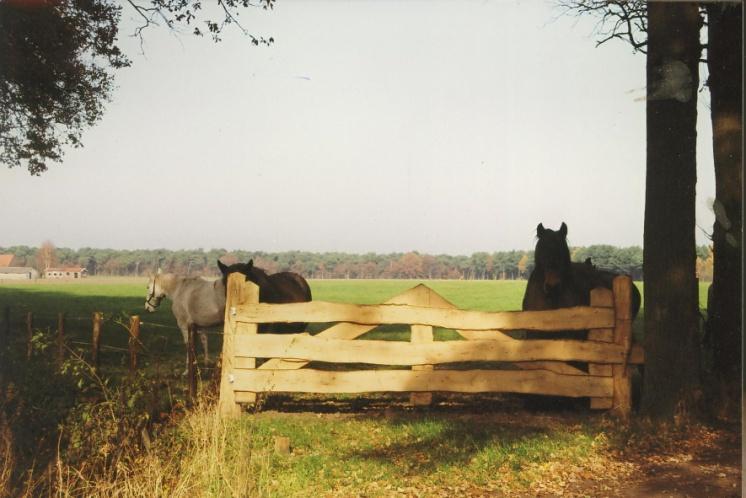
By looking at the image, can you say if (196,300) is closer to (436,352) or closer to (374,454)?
(436,352)

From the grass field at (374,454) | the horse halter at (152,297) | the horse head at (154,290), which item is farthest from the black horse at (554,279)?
the horse halter at (152,297)

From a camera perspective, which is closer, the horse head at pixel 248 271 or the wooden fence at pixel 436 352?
the wooden fence at pixel 436 352

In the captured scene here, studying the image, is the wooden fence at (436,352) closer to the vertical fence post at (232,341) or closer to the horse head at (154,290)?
the vertical fence post at (232,341)

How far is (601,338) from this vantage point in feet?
28.1

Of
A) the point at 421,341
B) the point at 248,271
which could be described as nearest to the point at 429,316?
the point at 421,341

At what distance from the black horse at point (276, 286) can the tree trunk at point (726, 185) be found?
6988 millimetres

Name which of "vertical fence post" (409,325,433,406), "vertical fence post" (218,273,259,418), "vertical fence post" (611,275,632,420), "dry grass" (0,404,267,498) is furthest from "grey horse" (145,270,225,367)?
"vertical fence post" (611,275,632,420)

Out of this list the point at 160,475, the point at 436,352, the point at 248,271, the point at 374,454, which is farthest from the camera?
the point at 248,271

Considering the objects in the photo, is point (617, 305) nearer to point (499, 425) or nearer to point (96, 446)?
point (499, 425)

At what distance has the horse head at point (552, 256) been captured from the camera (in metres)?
8.62

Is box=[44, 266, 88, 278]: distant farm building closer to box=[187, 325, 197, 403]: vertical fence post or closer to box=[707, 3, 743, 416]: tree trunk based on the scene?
box=[187, 325, 197, 403]: vertical fence post

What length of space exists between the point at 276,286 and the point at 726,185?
316 inches

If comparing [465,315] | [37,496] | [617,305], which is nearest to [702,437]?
[617,305]

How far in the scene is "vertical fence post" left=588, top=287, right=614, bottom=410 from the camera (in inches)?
334
